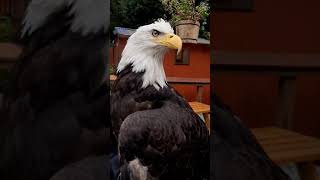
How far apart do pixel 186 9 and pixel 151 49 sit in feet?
1.09

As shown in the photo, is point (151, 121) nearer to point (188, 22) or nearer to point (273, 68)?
point (188, 22)

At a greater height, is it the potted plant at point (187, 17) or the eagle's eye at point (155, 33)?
the potted plant at point (187, 17)

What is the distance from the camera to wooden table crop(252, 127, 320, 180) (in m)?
2.26

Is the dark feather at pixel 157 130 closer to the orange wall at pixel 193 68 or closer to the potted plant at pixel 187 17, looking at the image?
the orange wall at pixel 193 68

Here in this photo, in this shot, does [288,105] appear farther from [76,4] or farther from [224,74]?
[76,4]

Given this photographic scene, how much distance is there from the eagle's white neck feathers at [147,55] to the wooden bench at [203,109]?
21 centimetres

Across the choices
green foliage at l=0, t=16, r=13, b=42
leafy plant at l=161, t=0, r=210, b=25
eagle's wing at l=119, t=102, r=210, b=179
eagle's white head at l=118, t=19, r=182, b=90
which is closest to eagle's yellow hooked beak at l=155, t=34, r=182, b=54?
eagle's white head at l=118, t=19, r=182, b=90

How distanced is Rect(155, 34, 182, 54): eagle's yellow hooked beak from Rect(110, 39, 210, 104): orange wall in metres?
0.06

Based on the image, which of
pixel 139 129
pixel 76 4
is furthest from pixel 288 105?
pixel 76 4

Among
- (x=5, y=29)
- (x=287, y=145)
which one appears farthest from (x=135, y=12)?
(x=287, y=145)

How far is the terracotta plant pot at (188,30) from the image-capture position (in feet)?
7.40

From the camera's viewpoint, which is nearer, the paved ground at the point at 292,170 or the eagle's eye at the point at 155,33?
the eagle's eye at the point at 155,33

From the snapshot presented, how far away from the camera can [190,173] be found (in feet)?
7.54

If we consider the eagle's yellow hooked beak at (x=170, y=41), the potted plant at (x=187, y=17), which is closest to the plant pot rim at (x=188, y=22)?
the potted plant at (x=187, y=17)
